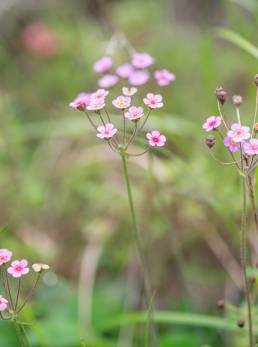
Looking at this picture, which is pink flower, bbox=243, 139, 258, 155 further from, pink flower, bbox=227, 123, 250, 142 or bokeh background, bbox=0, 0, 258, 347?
bokeh background, bbox=0, 0, 258, 347

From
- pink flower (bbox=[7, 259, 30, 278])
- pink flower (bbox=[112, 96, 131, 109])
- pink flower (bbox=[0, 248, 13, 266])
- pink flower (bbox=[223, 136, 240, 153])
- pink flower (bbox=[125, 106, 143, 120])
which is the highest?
pink flower (bbox=[112, 96, 131, 109])

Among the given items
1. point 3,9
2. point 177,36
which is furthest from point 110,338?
point 3,9

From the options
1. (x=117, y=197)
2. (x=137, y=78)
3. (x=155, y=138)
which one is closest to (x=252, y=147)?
(x=155, y=138)

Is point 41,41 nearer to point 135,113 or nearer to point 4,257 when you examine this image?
point 135,113

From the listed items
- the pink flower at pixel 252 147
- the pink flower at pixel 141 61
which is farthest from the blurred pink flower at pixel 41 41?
the pink flower at pixel 252 147

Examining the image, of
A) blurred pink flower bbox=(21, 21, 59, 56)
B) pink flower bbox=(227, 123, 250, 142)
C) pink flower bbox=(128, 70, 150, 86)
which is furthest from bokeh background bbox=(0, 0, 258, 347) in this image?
pink flower bbox=(227, 123, 250, 142)

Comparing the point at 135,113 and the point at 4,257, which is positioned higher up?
the point at 135,113

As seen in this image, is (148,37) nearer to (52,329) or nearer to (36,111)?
(36,111)

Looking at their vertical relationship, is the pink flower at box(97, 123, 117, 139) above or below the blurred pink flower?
above

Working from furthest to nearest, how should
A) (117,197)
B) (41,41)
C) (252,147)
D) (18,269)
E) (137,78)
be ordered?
1. (41,41)
2. (117,197)
3. (137,78)
4. (18,269)
5. (252,147)
